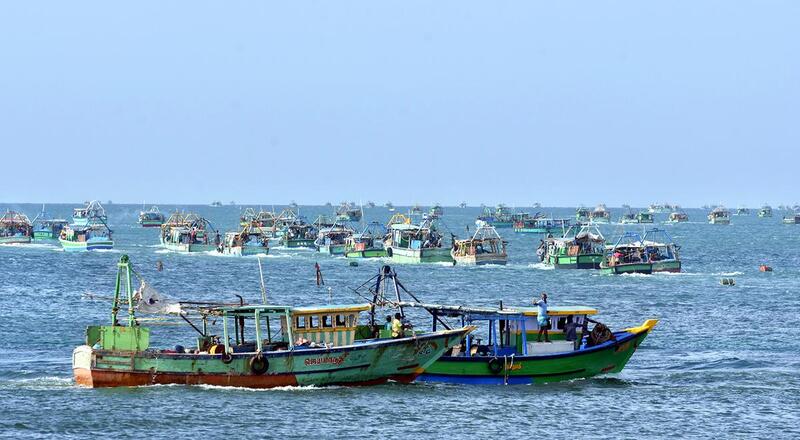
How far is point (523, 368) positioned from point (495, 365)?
119cm

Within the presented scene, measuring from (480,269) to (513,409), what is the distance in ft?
260

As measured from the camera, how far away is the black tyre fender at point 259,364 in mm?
48562

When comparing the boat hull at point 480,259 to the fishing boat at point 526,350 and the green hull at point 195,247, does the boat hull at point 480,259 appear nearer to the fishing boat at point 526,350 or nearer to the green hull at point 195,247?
the green hull at point 195,247

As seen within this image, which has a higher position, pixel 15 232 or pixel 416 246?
pixel 15 232

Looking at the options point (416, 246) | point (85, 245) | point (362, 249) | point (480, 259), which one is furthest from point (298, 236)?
point (480, 259)

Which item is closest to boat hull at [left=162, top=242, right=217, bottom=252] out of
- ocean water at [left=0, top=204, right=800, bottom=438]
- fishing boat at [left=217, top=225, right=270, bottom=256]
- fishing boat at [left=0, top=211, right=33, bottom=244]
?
fishing boat at [left=217, top=225, right=270, bottom=256]

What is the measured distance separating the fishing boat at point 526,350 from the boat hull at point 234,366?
198 centimetres

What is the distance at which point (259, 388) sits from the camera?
48906 millimetres

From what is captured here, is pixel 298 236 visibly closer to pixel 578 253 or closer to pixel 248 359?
pixel 578 253

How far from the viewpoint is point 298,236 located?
6757 inches

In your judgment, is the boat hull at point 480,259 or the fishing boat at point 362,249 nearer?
the boat hull at point 480,259

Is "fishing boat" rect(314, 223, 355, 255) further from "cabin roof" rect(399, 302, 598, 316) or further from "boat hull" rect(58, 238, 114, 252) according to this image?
"cabin roof" rect(399, 302, 598, 316)

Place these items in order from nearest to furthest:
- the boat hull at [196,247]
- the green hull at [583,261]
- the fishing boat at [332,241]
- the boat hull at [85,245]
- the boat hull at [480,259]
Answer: the green hull at [583,261] < the boat hull at [480,259] < the fishing boat at [332,241] < the boat hull at [85,245] < the boat hull at [196,247]

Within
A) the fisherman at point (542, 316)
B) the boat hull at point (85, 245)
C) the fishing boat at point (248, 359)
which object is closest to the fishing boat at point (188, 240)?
the boat hull at point (85, 245)
